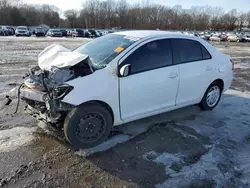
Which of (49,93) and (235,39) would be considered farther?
(235,39)

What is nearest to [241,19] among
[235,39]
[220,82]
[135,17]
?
[135,17]

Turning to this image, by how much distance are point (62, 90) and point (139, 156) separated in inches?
58.2

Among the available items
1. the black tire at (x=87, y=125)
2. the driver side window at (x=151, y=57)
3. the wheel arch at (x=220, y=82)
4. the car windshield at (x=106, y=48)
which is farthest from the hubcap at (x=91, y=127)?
the wheel arch at (x=220, y=82)

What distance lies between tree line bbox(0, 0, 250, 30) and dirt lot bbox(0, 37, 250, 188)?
321 feet

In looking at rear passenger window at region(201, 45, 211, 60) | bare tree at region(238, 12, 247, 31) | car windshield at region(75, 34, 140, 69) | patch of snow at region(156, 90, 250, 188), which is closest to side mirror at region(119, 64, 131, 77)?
car windshield at region(75, 34, 140, 69)

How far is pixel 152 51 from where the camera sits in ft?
13.9

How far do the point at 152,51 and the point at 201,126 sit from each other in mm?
1774

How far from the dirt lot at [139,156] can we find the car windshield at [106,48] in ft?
4.32

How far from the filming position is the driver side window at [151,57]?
3.96 metres

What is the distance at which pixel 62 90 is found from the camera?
3.37m

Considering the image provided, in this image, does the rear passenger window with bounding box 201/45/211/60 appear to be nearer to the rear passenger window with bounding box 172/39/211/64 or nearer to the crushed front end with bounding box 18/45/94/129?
the rear passenger window with bounding box 172/39/211/64

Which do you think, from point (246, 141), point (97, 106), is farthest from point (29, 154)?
point (246, 141)

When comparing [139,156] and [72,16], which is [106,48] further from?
[72,16]

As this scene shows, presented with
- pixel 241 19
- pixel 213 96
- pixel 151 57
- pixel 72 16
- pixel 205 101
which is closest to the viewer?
pixel 151 57
